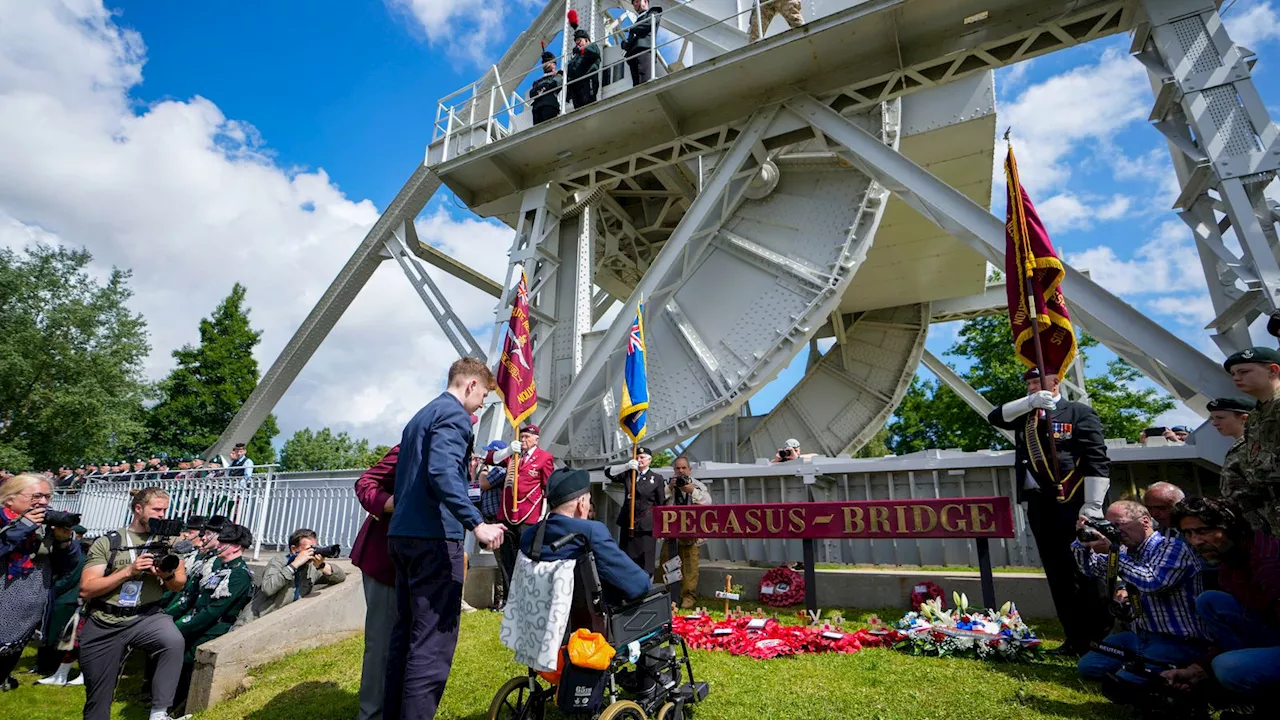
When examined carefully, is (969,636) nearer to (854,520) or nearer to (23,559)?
(854,520)

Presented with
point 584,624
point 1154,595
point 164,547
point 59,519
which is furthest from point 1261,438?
point 59,519

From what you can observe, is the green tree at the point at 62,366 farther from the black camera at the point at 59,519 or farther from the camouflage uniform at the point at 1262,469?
the camouflage uniform at the point at 1262,469

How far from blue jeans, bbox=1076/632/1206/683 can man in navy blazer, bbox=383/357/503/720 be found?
11.9 ft

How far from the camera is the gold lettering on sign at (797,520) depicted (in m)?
6.38

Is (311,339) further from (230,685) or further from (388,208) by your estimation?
(230,685)

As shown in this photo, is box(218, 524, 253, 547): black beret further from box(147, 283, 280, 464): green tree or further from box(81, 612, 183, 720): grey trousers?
box(147, 283, 280, 464): green tree

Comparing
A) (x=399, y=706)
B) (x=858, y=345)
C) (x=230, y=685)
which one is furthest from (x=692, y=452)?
(x=399, y=706)

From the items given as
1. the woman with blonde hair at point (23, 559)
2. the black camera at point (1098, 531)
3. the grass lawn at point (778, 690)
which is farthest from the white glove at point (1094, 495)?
the woman with blonde hair at point (23, 559)

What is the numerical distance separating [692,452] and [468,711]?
34.4 feet

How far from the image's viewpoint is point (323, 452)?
213 ft

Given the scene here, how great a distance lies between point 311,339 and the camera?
47.9 feet

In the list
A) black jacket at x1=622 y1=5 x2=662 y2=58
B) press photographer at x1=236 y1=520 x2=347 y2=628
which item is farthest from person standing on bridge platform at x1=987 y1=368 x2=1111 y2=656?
black jacket at x1=622 y1=5 x2=662 y2=58

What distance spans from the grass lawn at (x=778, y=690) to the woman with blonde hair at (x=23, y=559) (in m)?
1.18

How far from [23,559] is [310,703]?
2.27 meters
